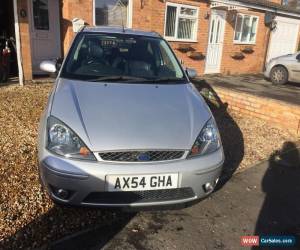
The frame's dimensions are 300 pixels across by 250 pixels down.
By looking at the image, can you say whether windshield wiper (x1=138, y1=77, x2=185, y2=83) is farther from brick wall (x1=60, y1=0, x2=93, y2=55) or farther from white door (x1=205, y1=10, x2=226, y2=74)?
white door (x1=205, y1=10, x2=226, y2=74)

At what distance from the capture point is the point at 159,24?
1112cm

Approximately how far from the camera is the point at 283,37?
17.5 m

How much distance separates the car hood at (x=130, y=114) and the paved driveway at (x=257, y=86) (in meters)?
7.23

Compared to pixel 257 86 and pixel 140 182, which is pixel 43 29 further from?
pixel 140 182

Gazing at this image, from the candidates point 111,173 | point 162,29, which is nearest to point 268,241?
point 111,173

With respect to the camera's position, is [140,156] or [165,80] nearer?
[140,156]

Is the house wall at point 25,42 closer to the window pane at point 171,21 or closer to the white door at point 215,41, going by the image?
the window pane at point 171,21

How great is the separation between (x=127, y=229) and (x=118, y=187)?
0.55m

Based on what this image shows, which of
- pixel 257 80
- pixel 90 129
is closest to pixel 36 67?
pixel 90 129

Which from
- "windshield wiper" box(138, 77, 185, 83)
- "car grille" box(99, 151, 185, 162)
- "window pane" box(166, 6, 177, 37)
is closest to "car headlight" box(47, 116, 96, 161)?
"car grille" box(99, 151, 185, 162)

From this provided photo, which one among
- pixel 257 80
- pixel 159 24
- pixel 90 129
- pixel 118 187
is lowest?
pixel 257 80

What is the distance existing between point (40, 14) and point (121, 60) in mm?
6289

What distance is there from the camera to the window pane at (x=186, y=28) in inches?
471

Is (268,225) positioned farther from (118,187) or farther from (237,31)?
(237,31)
